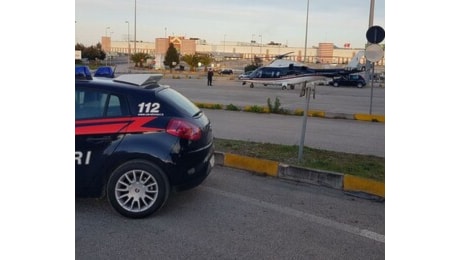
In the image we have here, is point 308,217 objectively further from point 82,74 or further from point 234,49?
point 234,49

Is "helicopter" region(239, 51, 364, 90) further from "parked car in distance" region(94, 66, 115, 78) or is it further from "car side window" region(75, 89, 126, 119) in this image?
"car side window" region(75, 89, 126, 119)

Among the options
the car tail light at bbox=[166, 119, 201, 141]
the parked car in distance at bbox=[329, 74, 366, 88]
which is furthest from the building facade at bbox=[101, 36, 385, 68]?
the car tail light at bbox=[166, 119, 201, 141]

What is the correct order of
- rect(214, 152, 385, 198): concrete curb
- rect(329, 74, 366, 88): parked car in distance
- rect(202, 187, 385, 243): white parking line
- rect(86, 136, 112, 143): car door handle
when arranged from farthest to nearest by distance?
rect(329, 74, 366, 88): parked car in distance, rect(214, 152, 385, 198): concrete curb, rect(86, 136, 112, 143): car door handle, rect(202, 187, 385, 243): white parking line

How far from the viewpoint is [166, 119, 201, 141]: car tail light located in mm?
4078

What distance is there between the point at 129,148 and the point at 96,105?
591mm

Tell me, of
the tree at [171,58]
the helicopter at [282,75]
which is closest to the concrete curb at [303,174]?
the helicopter at [282,75]

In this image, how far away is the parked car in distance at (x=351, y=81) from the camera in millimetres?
36250

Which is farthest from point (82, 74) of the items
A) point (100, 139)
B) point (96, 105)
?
point (100, 139)

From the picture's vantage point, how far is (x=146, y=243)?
137 inches

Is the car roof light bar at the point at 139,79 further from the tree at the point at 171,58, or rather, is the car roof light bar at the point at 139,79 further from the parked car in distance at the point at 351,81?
the tree at the point at 171,58

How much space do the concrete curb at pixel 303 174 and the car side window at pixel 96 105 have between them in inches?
96.1

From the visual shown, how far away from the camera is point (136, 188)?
404cm

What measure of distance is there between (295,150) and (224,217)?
2.92 m

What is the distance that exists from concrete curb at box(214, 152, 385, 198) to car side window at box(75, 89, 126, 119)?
2.44 metres
